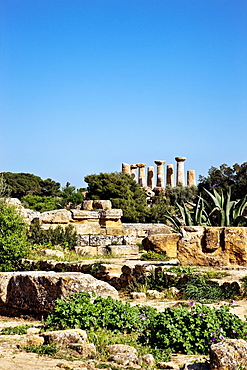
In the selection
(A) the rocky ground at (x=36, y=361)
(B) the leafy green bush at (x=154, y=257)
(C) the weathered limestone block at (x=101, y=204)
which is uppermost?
(C) the weathered limestone block at (x=101, y=204)

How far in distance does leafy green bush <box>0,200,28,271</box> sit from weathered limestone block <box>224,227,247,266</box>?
17.9ft

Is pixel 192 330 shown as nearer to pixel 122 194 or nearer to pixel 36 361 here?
pixel 36 361

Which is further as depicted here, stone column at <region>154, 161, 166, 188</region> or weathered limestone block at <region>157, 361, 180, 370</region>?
stone column at <region>154, 161, 166, 188</region>

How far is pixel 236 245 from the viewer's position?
11.4 m

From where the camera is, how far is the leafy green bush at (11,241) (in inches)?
487

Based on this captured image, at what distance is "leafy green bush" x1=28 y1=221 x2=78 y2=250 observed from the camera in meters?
16.9

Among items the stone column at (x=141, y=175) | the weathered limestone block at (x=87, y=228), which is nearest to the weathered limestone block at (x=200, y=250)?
the weathered limestone block at (x=87, y=228)

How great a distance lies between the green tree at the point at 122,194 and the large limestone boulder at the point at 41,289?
23.5 m

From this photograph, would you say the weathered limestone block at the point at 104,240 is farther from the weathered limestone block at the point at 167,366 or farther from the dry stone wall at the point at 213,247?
the weathered limestone block at the point at 167,366

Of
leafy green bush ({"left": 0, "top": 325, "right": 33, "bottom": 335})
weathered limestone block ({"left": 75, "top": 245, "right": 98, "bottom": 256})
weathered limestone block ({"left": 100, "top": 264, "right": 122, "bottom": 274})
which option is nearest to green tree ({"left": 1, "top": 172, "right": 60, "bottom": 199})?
weathered limestone block ({"left": 75, "top": 245, "right": 98, "bottom": 256})

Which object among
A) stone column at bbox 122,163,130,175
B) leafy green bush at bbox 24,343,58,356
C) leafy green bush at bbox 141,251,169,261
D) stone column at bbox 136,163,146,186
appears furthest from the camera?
stone column at bbox 136,163,146,186

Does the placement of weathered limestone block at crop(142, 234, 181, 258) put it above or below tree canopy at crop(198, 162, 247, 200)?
below

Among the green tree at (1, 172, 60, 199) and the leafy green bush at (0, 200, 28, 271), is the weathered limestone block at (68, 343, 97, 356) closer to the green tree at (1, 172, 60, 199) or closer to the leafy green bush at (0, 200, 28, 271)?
the leafy green bush at (0, 200, 28, 271)

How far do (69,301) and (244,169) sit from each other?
1460 inches
